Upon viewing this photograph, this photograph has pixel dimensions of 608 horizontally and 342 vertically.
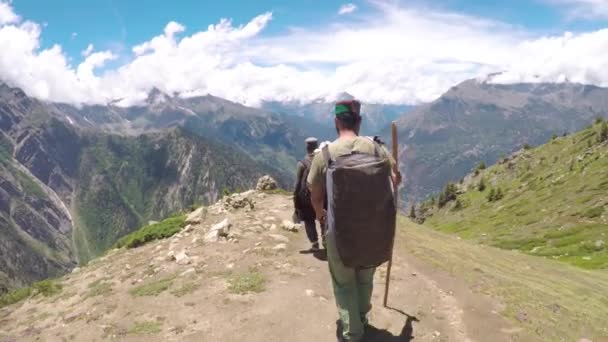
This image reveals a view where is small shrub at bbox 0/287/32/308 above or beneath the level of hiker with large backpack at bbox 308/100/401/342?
beneath

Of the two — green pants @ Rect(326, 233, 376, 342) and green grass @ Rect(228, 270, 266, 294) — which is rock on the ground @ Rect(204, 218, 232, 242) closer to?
green grass @ Rect(228, 270, 266, 294)

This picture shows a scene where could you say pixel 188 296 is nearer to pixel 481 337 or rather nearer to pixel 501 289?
pixel 481 337

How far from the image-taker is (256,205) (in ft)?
99.3

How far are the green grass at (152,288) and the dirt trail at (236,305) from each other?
0.07m

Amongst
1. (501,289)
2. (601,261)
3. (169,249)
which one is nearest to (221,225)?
(169,249)

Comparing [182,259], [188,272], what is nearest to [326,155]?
[188,272]

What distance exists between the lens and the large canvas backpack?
27.6ft

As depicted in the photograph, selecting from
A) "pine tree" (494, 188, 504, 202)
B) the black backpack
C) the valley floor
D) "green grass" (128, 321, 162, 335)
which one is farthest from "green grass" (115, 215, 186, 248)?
"pine tree" (494, 188, 504, 202)

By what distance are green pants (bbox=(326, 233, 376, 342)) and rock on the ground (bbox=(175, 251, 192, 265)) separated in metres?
10.1

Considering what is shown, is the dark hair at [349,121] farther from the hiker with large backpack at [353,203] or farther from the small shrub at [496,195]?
the small shrub at [496,195]

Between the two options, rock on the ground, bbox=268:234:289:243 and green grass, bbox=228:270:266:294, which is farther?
rock on the ground, bbox=268:234:289:243

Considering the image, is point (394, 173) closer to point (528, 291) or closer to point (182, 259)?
point (528, 291)

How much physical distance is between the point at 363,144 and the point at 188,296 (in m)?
8.96

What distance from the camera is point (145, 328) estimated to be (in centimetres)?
1262
